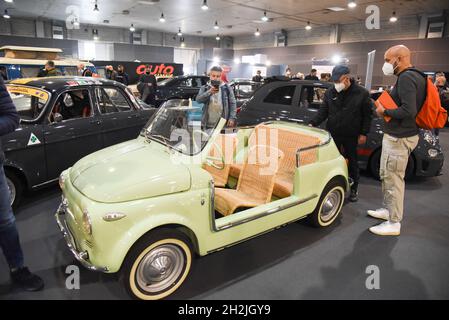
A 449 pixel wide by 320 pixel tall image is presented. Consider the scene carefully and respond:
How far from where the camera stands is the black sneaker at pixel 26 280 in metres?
2.37

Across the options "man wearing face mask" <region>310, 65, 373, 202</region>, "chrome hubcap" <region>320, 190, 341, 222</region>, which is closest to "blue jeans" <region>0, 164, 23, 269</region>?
"chrome hubcap" <region>320, 190, 341, 222</region>

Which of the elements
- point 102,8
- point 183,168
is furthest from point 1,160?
point 102,8

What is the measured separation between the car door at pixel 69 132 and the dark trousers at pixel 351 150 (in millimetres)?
3133

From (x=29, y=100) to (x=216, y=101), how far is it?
242cm

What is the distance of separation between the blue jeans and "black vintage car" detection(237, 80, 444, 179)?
4.10m

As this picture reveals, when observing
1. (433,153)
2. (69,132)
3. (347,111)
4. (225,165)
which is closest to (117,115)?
(69,132)

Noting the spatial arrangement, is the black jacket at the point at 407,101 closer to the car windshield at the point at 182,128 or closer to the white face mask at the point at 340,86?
the white face mask at the point at 340,86

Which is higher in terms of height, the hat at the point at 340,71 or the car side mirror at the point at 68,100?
the hat at the point at 340,71

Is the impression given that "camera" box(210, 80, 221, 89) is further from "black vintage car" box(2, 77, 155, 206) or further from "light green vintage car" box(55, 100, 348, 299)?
"black vintage car" box(2, 77, 155, 206)

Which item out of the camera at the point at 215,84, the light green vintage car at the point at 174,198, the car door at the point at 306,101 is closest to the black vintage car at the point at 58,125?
the light green vintage car at the point at 174,198

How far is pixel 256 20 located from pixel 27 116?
1371cm

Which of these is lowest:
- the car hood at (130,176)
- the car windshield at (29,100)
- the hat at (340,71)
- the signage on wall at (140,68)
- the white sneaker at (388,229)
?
the white sneaker at (388,229)

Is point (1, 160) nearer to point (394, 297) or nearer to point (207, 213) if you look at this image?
point (207, 213)

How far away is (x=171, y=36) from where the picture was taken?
21.9 metres
